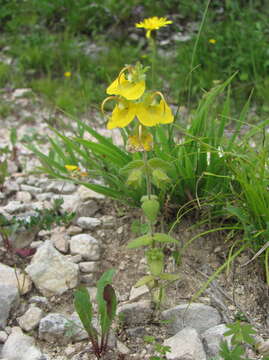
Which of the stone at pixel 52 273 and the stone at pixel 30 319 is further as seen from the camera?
the stone at pixel 52 273

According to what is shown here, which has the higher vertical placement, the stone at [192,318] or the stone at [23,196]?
the stone at [192,318]

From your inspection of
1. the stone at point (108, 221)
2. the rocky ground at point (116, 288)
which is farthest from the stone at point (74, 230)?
the stone at point (108, 221)

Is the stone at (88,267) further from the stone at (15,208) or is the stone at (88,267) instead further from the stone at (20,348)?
the stone at (15,208)

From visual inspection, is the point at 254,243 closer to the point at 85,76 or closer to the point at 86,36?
the point at 85,76

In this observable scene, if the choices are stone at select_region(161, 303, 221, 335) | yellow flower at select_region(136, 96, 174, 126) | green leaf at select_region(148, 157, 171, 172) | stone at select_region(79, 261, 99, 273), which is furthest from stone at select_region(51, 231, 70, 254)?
yellow flower at select_region(136, 96, 174, 126)

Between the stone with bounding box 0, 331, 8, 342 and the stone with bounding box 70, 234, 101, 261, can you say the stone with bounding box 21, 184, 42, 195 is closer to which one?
the stone with bounding box 70, 234, 101, 261

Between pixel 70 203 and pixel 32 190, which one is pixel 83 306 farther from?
pixel 32 190
